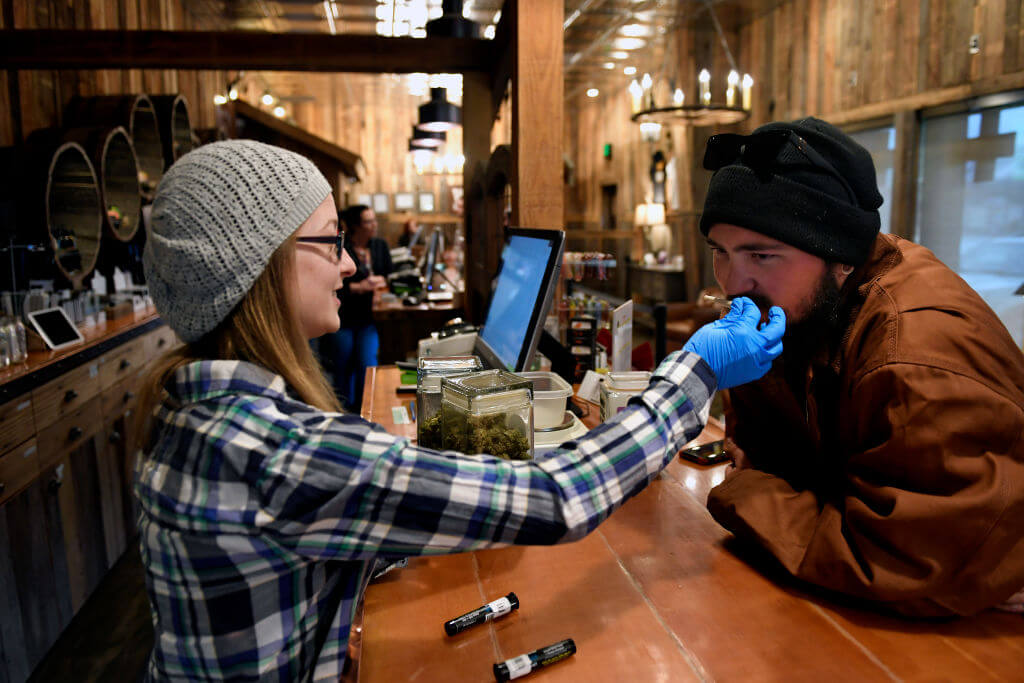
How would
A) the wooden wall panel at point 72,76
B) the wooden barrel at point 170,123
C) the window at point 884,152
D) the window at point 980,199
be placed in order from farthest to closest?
the window at point 884,152, the window at point 980,199, the wooden barrel at point 170,123, the wooden wall panel at point 72,76

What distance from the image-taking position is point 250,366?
2.91ft

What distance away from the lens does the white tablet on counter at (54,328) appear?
2.85 metres

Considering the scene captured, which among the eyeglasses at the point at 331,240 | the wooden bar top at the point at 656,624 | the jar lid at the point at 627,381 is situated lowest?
the wooden bar top at the point at 656,624

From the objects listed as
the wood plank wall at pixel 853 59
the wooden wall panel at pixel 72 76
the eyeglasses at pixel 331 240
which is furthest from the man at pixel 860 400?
the wood plank wall at pixel 853 59

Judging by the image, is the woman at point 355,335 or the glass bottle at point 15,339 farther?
the woman at point 355,335

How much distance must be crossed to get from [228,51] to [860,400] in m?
3.15

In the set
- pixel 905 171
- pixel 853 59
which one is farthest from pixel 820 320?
pixel 853 59

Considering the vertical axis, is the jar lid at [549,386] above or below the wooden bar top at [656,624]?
above

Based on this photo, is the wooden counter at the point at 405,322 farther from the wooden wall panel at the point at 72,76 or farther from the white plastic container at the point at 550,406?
the white plastic container at the point at 550,406

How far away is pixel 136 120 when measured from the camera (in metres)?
4.73

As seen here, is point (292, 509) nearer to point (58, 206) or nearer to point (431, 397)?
point (431, 397)

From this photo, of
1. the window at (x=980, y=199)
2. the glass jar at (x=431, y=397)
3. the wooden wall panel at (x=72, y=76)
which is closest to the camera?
the glass jar at (x=431, y=397)

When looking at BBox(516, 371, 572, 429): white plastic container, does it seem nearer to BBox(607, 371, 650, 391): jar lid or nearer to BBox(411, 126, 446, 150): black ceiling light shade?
BBox(607, 371, 650, 391): jar lid

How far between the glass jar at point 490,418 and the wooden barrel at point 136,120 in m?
3.64
